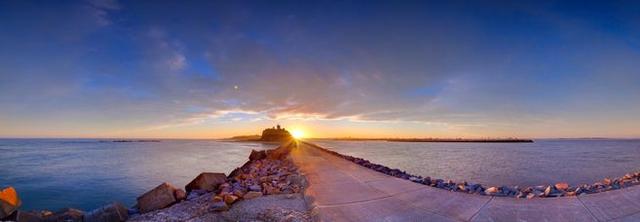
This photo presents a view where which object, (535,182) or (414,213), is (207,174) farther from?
(535,182)

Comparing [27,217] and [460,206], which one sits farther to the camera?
[27,217]

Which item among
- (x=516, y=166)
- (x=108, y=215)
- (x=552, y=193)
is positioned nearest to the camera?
(x=108, y=215)

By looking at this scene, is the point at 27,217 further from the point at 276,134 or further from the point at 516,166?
the point at 276,134

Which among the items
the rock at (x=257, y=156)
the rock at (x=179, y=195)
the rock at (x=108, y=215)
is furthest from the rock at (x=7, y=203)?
the rock at (x=257, y=156)

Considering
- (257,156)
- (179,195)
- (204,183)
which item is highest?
(257,156)

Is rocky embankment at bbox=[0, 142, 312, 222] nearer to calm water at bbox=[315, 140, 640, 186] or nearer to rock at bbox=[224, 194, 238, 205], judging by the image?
rock at bbox=[224, 194, 238, 205]

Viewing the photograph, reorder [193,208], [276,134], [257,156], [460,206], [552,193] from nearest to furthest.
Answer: [460,206], [193,208], [552,193], [257,156], [276,134]

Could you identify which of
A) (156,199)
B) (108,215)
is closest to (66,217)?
(108,215)

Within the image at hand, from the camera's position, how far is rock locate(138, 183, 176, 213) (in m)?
6.54

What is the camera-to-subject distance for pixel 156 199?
261 inches

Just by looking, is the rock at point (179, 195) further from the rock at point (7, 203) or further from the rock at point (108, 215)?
the rock at point (7, 203)

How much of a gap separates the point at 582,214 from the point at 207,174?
28.2 ft

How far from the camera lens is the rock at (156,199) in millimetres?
6535

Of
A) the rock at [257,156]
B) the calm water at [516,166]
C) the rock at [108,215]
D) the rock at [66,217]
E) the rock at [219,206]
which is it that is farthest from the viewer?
the rock at [257,156]
